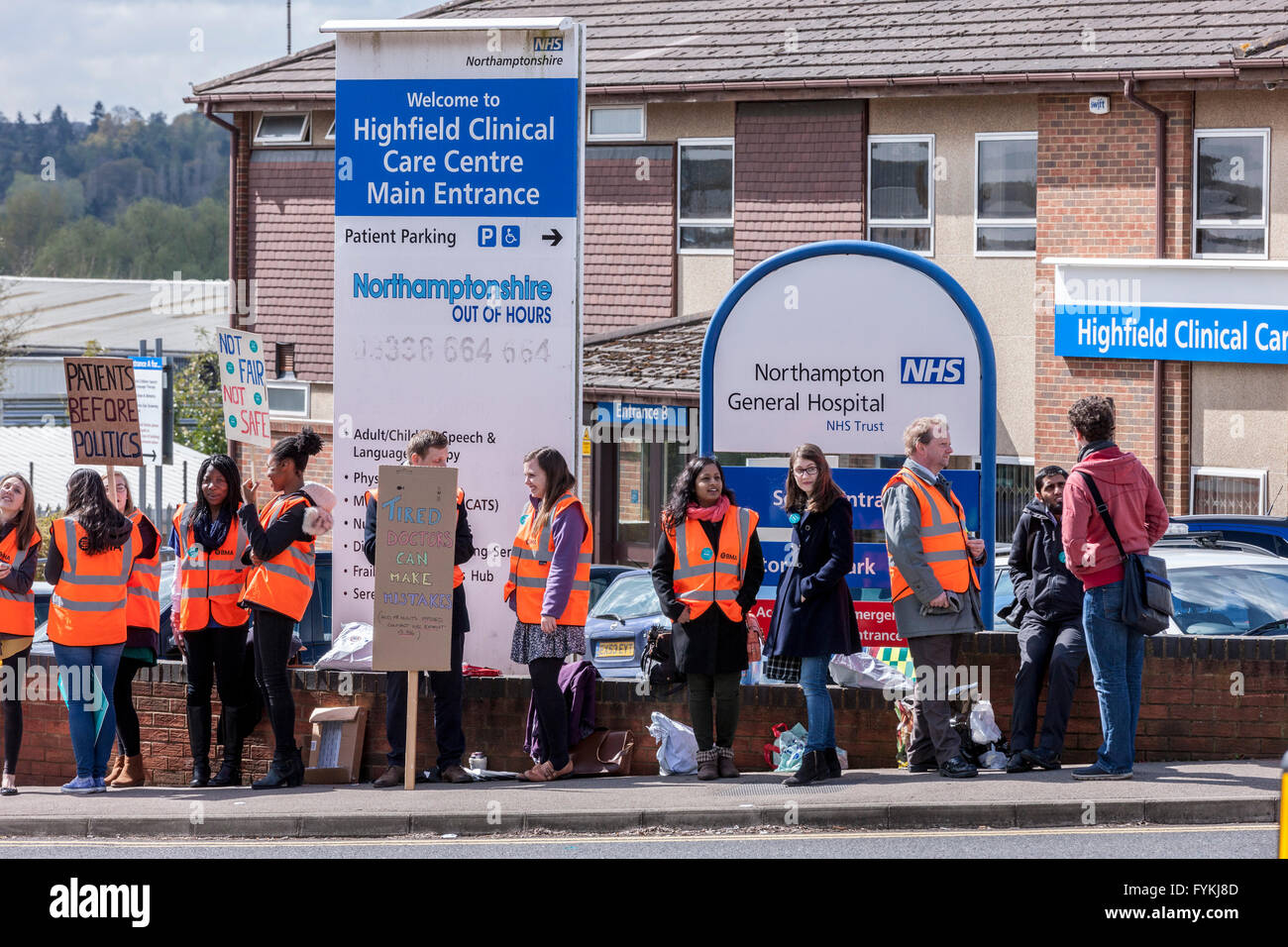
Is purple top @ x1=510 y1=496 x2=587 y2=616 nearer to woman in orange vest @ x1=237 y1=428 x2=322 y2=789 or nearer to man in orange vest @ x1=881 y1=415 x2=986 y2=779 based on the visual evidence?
woman in orange vest @ x1=237 y1=428 x2=322 y2=789

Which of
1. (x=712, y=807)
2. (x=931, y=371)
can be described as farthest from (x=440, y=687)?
(x=931, y=371)

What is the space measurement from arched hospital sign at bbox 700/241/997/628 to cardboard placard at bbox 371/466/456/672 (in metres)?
1.96

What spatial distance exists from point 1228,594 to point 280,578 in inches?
239

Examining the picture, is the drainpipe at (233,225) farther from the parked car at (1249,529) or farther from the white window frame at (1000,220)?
the parked car at (1249,529)

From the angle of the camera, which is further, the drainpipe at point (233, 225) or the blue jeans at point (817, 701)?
the drainpipe at point (233, 225)

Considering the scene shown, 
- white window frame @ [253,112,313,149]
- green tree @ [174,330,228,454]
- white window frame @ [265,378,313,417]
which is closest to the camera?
white window frame @ [253,112,313,149]

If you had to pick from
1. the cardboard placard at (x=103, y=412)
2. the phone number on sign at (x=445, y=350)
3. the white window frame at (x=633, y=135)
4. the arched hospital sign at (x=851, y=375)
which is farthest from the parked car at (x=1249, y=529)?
the white window frame at (x=633, y=135)

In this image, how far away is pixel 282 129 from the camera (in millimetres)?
28938

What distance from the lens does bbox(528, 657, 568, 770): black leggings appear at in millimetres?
10266

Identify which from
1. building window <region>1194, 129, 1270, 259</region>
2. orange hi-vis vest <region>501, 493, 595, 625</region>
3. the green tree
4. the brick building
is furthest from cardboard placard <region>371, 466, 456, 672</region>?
the green tree

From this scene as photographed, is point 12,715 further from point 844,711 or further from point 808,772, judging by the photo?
point 844,711

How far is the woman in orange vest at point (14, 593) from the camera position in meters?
10.7

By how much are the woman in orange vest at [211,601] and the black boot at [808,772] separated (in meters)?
3.48

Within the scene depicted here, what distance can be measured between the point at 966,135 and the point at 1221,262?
393 cm
